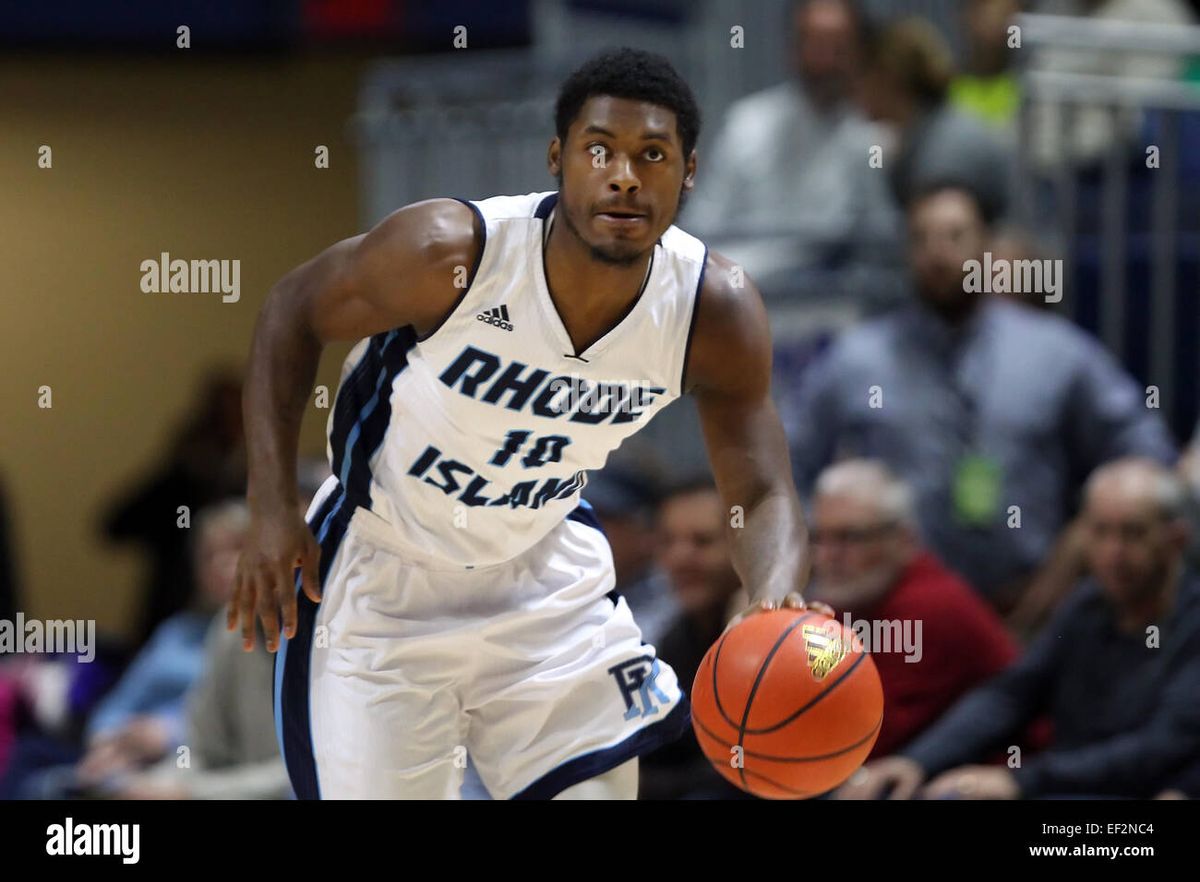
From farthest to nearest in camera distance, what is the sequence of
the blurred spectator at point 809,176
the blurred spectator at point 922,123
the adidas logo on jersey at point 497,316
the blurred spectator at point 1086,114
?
the blurred spectator at point 809,176, the blurred spectator at point 1086,114, the blurred spectator at point 922,123, the adidas logo on jersey at point 497,316

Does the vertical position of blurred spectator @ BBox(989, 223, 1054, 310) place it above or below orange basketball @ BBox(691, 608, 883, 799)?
above

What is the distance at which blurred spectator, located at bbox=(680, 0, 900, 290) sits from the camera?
6.42 m

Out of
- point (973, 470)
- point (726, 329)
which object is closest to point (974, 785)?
point (973, 470)

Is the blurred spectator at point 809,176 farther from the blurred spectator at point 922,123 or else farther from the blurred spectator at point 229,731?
the blurred spectator at point 229,731

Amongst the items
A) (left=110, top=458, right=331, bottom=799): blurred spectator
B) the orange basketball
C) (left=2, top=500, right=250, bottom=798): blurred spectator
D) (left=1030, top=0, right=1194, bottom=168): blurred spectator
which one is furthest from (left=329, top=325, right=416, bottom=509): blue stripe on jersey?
(left=1030, top=0, right=1194, bottom=168): blurred spectator

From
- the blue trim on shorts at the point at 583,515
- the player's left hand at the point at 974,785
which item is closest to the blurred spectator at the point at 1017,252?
the player's left hand at the point at 974,785

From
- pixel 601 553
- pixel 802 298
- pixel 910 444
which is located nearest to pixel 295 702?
pixel 601 553

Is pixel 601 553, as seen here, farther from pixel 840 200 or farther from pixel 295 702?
pixel 840 200

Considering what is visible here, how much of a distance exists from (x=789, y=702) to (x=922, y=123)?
10.3 ft

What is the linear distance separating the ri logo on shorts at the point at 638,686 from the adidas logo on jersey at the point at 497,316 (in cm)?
77

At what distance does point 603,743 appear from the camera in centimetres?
378

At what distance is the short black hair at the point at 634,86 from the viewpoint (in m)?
3.43

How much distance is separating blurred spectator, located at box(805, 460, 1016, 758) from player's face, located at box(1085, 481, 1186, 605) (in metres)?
0.39

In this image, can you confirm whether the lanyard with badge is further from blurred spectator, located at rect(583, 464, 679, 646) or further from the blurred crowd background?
blurred spectator, located at rect(583, 464, 679, 646)
